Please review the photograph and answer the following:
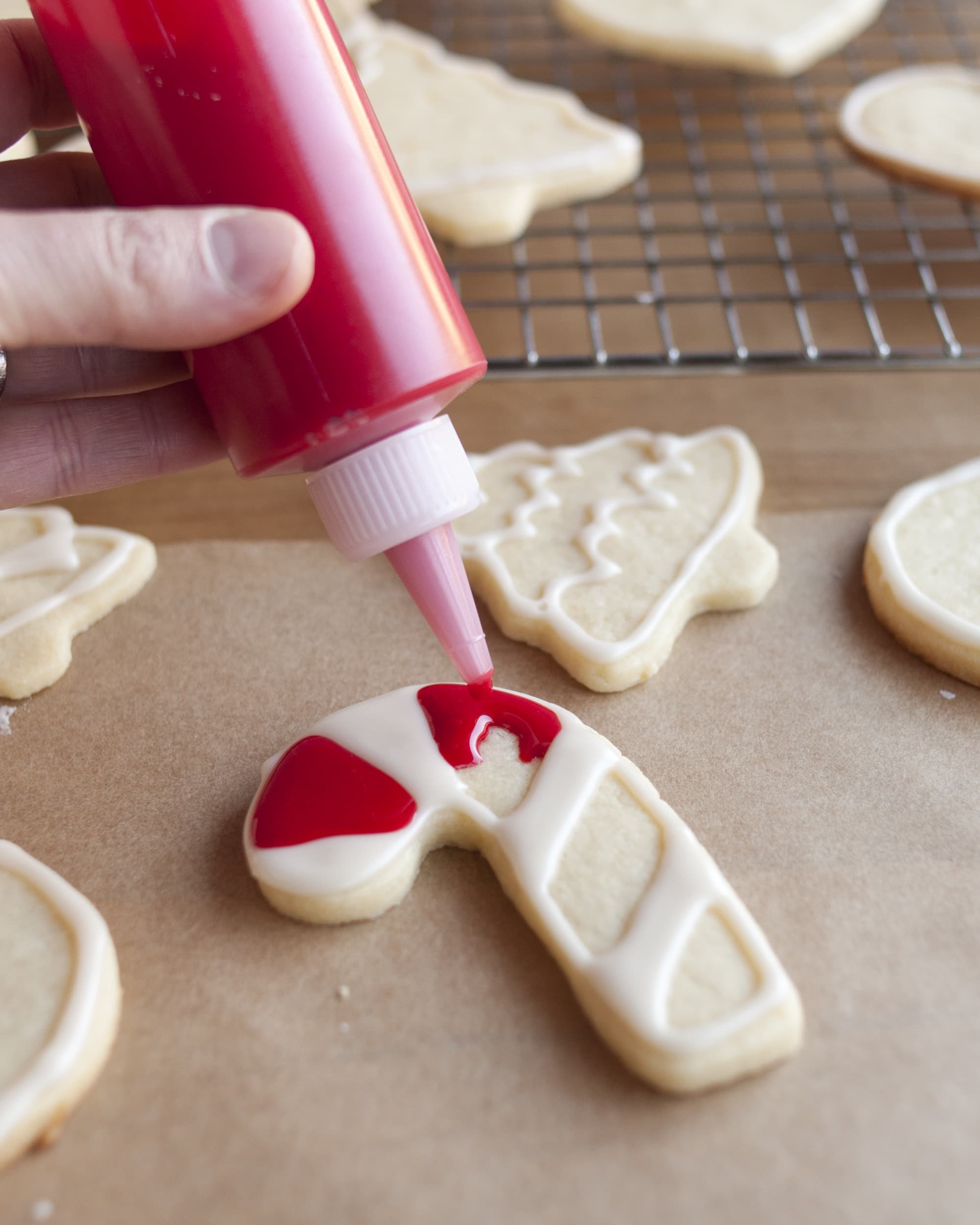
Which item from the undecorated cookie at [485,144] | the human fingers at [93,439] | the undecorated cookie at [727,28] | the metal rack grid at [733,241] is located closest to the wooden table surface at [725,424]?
the metal rack grid at [733,241]

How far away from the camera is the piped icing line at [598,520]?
1100mm

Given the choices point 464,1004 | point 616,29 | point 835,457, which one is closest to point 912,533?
point 835,457

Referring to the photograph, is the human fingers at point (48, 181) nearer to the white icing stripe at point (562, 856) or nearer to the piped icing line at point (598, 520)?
the piped icing line at point (598, 520)

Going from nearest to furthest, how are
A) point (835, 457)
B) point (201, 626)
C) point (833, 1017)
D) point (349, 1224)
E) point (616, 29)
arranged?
point (349, 1224), point (833, 1017), point (201, 626), point (835, 457), point (616, 29)

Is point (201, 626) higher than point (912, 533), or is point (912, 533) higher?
point (201, 626)

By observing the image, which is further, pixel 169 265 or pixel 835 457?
pixel 835 457

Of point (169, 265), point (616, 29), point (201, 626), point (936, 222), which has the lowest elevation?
point (936, 222)

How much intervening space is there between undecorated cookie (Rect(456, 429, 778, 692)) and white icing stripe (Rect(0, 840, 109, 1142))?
1.62 ft

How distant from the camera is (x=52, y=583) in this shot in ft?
3.87

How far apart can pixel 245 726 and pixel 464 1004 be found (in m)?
0.37

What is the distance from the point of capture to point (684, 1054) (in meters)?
0.75

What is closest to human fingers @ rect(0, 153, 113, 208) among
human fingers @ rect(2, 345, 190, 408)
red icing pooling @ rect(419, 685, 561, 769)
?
human fingers @ rect(2, 345, 190, 408)

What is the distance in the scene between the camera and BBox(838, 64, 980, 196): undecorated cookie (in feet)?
5.36

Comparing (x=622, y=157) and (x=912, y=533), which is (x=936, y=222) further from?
(x=912, y=533)
